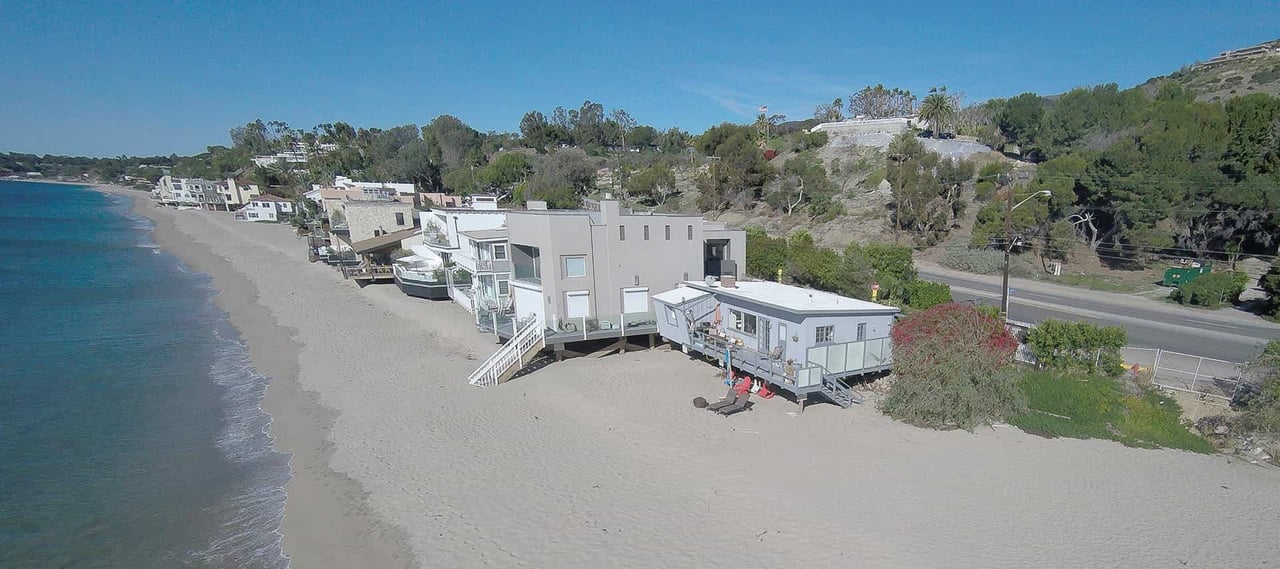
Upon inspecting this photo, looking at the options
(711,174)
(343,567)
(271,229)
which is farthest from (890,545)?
(271,229)

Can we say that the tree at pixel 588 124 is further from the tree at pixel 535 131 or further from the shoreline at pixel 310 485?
the shoreline at pixel 310 485

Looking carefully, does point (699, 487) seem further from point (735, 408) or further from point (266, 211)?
point (266, 211)

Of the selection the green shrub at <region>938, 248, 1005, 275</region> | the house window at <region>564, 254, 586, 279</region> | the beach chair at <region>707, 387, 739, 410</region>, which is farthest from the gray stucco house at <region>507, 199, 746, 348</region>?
the green shrub at <region>938, 248, 1005, 275</region>

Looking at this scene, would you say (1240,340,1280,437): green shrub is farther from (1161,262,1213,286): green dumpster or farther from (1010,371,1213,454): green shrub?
(1161,262,1213,286): green dumpster

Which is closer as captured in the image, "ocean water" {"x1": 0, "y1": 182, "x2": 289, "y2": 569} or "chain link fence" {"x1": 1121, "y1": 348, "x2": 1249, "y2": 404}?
"ocean water" {"x1": 0, "y1": 182, "x2": 289, "y2": 569}

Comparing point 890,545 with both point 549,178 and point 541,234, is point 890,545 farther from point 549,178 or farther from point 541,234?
point 549,178

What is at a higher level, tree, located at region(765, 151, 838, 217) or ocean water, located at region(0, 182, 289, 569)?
tree, located at region(765, 151, 838, 217)

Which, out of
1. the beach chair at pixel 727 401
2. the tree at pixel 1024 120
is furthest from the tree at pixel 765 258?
the tree at pixel 1024 120
